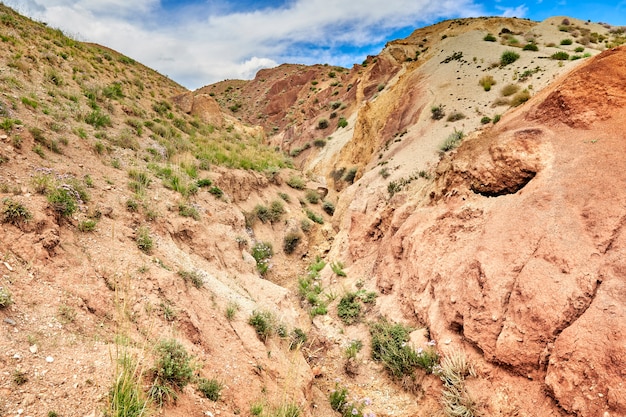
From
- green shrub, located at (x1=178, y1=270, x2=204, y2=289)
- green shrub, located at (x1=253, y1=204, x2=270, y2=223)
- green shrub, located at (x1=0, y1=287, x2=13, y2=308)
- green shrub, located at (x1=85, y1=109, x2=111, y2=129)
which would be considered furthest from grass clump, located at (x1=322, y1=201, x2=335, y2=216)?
green shrub, located at (x1=0, y1=287, x2=13, y2=308)

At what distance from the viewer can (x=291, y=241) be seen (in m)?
13.6

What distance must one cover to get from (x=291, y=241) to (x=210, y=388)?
9.31m

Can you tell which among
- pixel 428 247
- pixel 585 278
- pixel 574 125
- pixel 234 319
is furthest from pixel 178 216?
pixel 574 125

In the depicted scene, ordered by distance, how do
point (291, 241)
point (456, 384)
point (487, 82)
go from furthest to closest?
point (487, 82), point (291, 241), point (456, 384)

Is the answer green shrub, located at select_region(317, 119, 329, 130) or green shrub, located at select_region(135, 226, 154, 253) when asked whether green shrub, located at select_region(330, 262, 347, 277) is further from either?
green shrub, located at select_region(317, 119, 329, 130)

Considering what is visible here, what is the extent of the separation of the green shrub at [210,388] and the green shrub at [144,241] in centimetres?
342

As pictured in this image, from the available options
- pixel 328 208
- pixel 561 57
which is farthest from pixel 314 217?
pixel 561 57

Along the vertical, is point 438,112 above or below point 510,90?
below

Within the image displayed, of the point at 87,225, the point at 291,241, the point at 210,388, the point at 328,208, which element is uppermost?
the point at 328,208

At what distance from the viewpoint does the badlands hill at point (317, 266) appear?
164 inches

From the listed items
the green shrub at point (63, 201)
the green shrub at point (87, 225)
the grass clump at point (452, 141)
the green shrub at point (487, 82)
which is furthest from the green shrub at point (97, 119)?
the green shrub at point (487, 82)

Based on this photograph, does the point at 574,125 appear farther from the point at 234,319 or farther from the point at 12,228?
the point at 12,228

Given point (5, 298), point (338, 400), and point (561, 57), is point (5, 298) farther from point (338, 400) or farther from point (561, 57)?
point (561, 57)

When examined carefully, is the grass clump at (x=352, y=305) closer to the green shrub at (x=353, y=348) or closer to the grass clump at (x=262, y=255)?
the green shrub at (x=353, y=348)
